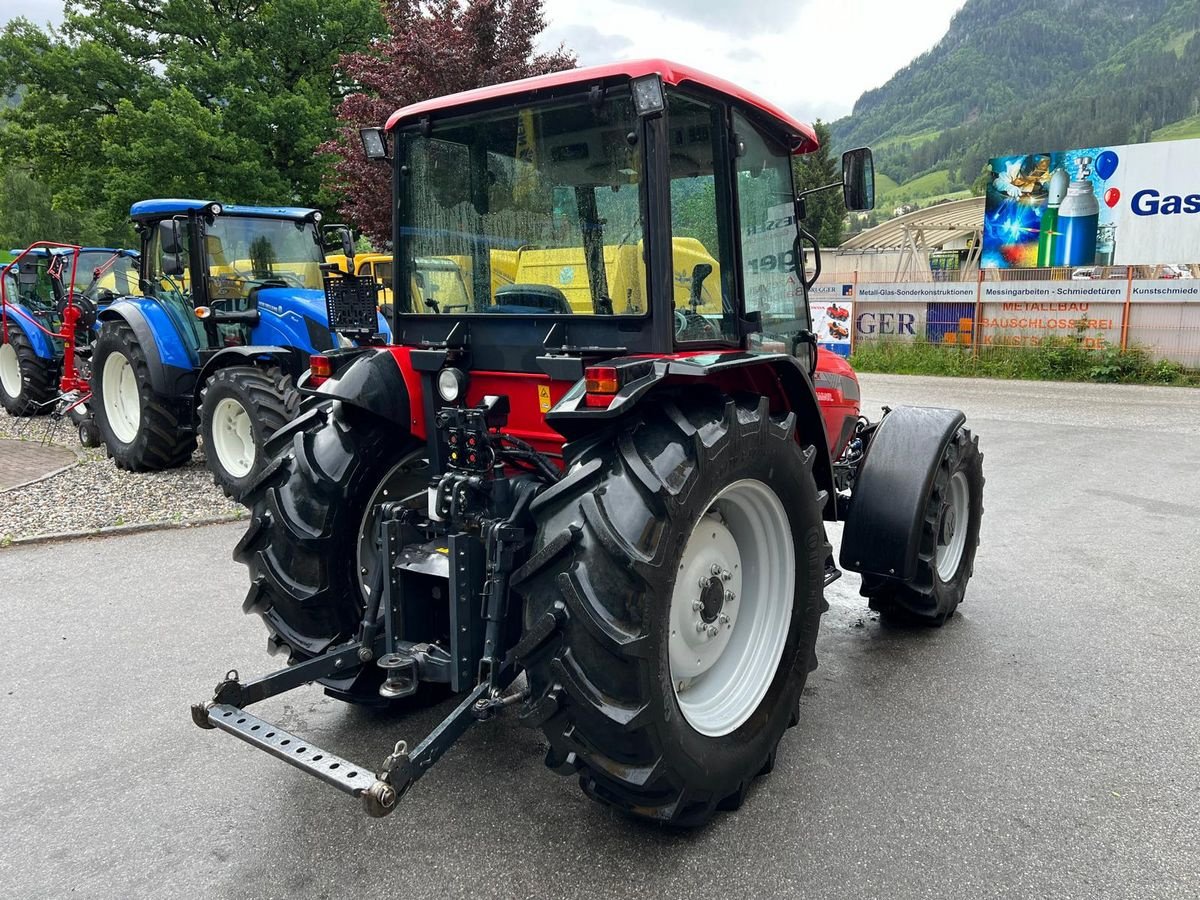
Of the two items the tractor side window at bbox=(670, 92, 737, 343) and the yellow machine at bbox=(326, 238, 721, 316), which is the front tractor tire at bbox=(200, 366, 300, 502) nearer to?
the yellow machine at bbox=(326, 238, 721, 316)

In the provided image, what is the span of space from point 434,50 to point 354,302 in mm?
7608

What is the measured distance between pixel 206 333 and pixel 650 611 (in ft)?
23.9

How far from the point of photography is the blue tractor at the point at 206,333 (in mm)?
7504

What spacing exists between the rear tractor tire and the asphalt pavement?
50 centimetres

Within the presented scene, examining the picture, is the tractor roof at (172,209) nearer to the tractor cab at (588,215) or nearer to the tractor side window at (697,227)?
the tractor cab at (588,215)

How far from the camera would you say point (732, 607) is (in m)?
3.06

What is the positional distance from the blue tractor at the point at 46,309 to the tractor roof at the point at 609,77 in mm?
9177

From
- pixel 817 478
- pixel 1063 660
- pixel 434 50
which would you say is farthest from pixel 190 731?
pixel 434 50

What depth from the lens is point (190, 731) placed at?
3.49 m

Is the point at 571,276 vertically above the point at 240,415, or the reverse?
the point at 571,276

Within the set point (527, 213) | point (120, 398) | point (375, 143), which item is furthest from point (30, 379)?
point (527, 213)

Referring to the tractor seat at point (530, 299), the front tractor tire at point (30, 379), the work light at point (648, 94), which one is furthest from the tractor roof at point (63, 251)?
the work light at point (648, 94)

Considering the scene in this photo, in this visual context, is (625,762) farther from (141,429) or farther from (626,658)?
(141,429)

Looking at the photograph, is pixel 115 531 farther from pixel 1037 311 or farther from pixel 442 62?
pixel 1037 311
